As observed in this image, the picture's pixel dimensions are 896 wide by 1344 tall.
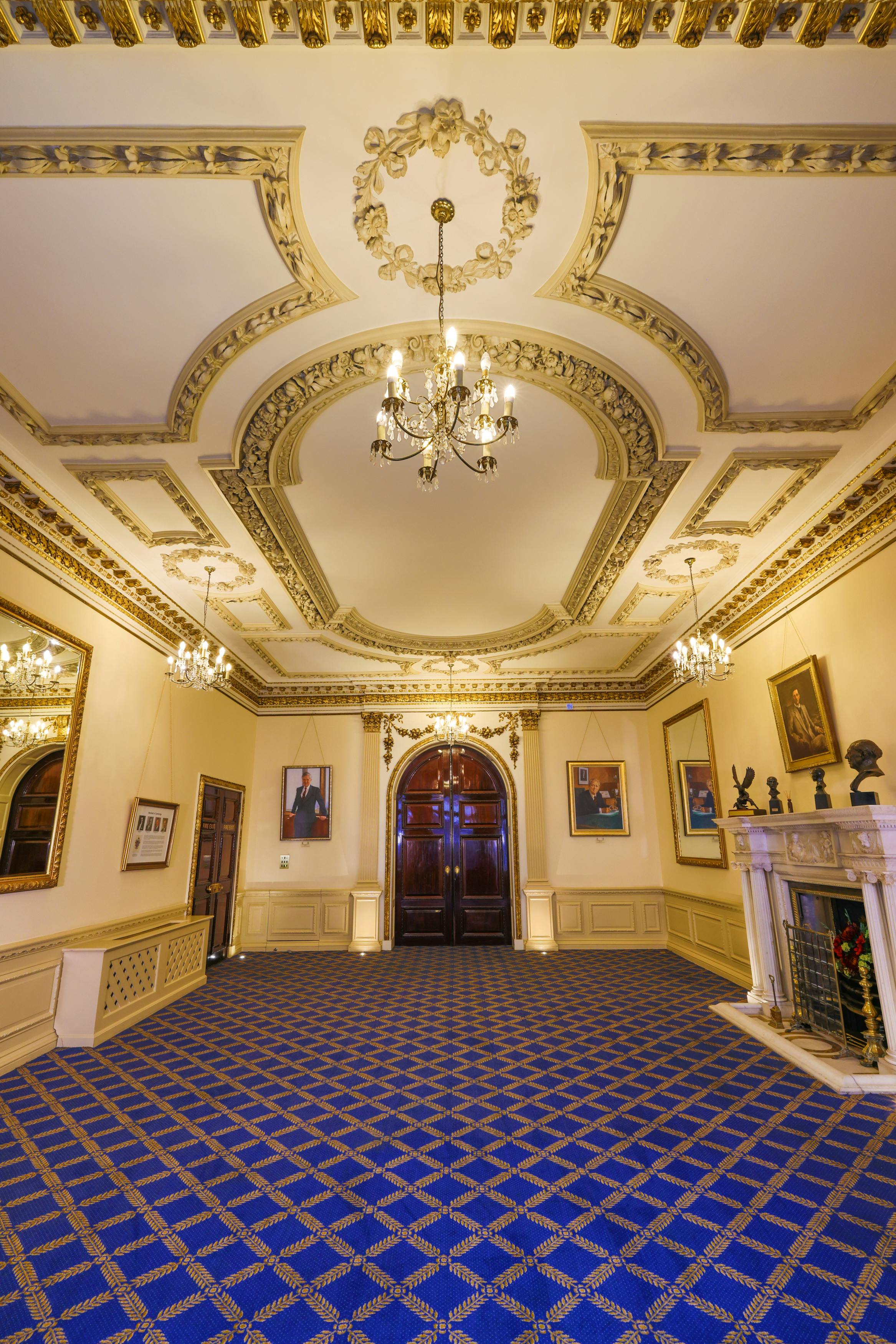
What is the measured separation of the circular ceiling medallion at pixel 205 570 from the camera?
608 cm

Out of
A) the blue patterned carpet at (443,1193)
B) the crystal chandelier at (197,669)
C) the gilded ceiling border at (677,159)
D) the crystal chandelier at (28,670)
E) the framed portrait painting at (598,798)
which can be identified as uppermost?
the gilded ceiling border at (677,159)

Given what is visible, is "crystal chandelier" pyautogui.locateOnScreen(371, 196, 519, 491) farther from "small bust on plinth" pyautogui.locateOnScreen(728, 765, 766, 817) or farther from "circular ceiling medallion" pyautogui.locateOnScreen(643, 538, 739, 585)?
"small bust on plinth" pyautogui.locateOnScreen(728, 765, 766, 817)

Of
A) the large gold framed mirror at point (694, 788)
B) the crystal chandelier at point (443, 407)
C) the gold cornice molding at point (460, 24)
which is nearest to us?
the gold cornice molding at point (460, 24)

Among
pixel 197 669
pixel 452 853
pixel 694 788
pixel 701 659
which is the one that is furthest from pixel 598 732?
pixel 197 669

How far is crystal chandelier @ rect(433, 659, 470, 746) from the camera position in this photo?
31.3ft

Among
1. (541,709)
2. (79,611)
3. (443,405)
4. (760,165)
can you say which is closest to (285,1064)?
(79,611)

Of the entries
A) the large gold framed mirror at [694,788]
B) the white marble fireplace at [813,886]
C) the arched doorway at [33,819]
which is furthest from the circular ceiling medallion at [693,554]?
the arched doorway at [33,819]

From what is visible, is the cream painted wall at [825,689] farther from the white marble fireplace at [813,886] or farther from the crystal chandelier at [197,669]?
the crystal chandelier at [197,669]

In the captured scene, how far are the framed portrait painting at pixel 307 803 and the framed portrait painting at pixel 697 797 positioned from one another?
5.43 metres

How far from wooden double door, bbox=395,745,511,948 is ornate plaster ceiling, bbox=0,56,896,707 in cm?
499

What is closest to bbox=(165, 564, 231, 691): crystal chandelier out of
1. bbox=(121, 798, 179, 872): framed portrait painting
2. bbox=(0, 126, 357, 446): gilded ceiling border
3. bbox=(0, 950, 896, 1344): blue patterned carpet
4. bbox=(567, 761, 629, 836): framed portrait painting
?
bbox=(121, 798, 179, 872): framed portrait painting

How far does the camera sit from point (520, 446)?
453cm

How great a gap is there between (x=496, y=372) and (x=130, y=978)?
5897 mm

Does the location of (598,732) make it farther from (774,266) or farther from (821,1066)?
(774,266)
